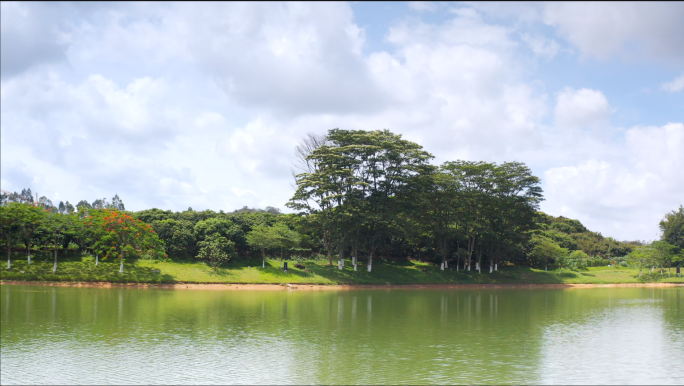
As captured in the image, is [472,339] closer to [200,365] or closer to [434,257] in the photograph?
[200,365]

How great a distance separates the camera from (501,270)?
2630 inches

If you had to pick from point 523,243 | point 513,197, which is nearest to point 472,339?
point 513,197

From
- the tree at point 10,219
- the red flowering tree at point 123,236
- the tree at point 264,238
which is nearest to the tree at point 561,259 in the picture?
the tree at point 264,238

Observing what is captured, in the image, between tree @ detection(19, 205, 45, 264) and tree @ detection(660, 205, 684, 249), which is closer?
tree @ detection(19, 205, 45, 264)

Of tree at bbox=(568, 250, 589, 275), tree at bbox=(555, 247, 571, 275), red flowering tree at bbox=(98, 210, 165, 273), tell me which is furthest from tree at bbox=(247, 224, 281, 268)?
tree at bbox=(568, 250, 589, 275)

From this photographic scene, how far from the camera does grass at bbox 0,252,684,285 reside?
4344 cm

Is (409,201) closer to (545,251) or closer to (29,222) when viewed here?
(545,251)

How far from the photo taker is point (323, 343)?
66.6ft

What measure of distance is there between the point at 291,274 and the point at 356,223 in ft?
28.6

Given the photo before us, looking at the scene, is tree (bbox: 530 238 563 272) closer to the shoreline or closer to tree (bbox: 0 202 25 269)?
the shoreline

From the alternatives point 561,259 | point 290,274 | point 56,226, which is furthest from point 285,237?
point 561,259

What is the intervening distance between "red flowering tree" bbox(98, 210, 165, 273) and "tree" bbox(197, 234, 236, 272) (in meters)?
4.15

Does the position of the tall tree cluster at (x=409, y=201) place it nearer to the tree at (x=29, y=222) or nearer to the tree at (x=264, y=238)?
the tree at (x=264, y=238)

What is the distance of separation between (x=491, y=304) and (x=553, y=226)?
58947 millimetres
